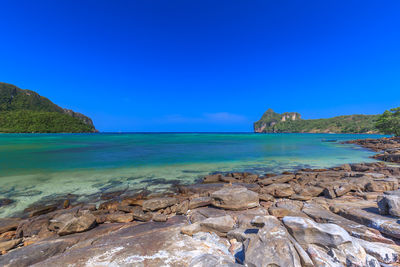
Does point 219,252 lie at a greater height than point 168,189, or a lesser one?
greater

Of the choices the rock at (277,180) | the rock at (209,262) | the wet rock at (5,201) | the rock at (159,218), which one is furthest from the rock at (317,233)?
the wet rock at (5,201)

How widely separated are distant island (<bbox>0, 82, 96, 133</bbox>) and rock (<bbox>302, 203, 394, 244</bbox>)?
166554 mm

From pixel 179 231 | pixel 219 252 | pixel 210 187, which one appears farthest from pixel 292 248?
pixel 210 187

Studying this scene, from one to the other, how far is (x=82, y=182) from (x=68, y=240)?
779cm

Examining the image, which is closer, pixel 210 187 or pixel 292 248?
pixel 292 248

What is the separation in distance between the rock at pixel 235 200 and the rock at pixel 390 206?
3.51 meters

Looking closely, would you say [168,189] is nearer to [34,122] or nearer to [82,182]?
[82,182]

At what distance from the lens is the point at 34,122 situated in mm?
123500

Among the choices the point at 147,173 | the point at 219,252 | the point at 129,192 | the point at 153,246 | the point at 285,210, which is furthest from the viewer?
the point at 147,173

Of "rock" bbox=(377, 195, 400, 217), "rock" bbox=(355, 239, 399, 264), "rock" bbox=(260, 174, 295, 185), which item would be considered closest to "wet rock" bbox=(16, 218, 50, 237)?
"rock" bbox=(355, 239, 399, 264)

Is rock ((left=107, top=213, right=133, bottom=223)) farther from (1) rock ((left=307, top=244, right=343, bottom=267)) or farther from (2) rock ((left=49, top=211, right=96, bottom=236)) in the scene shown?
(1) rock ((left=307, top=244, right=343, bottom=267))

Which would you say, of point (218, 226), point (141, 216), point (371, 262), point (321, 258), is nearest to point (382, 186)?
point (371, 262)

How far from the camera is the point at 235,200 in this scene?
21.0ft

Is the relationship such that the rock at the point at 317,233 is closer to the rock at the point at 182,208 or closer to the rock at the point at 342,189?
the rock at the point at 182,208
